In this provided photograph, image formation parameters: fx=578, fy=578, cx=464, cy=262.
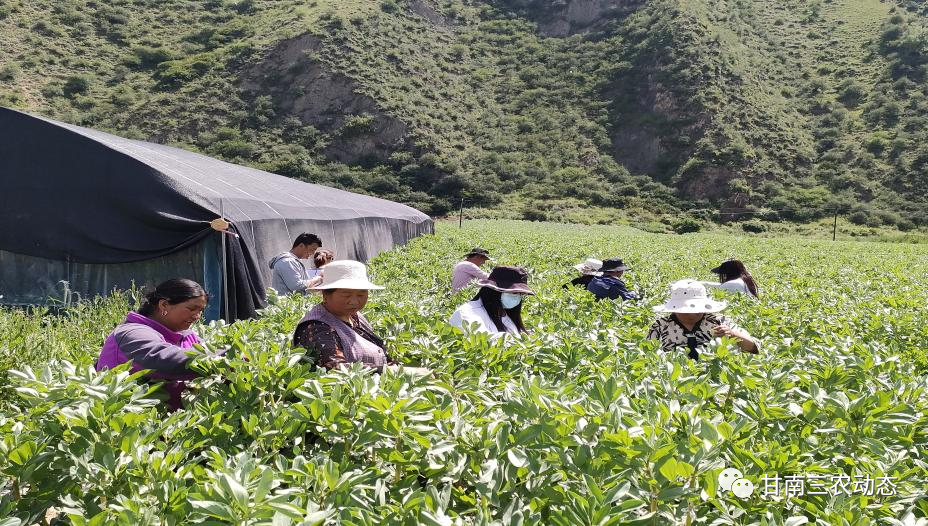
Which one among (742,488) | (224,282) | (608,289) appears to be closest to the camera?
(742,488)

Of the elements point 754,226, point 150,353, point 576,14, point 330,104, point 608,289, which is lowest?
point 608,289

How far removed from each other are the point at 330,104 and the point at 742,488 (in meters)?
60.8

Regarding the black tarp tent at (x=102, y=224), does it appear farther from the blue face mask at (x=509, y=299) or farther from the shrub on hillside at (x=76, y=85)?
the shrub on hillside at (x=76, y=85)

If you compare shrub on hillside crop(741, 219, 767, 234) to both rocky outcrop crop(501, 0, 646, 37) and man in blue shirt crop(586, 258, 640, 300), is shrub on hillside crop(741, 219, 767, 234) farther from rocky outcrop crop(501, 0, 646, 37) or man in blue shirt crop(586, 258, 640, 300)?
man in blue shirt crop(586, 258, 640, 300)

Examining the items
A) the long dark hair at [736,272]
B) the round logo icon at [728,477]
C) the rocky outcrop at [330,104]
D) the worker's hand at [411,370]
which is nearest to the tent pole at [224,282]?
the worker's hand at [411,370]

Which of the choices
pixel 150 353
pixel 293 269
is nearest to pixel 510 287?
pixel 150 353

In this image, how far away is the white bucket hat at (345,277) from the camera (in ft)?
11.6

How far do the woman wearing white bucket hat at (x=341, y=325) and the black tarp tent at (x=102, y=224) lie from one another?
529 centimetres

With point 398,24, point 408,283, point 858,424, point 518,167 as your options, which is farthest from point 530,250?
point 398,24

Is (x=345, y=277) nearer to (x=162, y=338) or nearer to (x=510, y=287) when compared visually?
(x=162, y=338)

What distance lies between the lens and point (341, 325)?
11.6ft

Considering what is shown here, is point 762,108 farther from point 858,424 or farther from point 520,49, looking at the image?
point 858,424

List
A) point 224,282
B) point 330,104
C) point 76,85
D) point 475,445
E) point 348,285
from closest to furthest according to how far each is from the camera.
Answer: point 475,445 < point 348,285 < point 224,282 < point 76,85 < point 330,104

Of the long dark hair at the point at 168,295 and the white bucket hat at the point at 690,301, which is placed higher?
the long dark hair at the point at 168,295
